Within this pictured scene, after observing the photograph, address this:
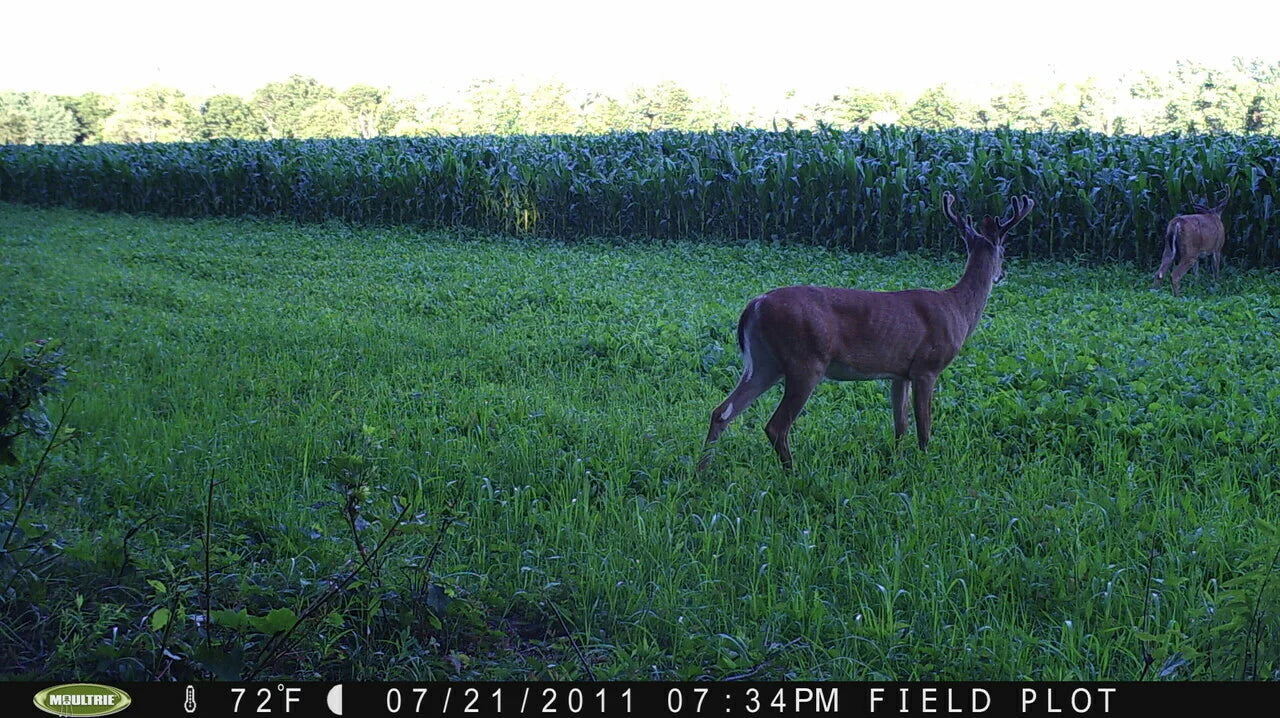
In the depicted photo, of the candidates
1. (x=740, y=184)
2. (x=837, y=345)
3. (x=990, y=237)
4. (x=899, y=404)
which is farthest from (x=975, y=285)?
(x=740, y=184)

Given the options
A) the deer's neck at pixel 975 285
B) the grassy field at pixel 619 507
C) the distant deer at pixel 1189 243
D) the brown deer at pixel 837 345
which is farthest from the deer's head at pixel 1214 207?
the brown deer at pixel 837 345

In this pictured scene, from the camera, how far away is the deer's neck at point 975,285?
711cm

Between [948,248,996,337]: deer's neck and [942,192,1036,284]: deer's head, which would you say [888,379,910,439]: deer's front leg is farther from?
[942,192,1036,284]: deer's head

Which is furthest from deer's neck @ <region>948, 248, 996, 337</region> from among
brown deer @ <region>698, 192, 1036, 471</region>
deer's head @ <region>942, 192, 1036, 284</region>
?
brown deer @ <region>698, 192, 1036, 471</region>

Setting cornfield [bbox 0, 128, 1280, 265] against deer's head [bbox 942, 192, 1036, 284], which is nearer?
deer's head [bbox 942, 192, 1036, 284]

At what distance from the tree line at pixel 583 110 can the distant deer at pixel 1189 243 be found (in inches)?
1608

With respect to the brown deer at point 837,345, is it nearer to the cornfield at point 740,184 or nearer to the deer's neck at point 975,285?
the deer's neck at point 975,285

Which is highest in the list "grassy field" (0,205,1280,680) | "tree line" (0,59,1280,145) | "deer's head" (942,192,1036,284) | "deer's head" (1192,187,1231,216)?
"tree line" (0,59,1280,145)

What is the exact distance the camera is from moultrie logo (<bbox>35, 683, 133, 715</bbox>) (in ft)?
9.46

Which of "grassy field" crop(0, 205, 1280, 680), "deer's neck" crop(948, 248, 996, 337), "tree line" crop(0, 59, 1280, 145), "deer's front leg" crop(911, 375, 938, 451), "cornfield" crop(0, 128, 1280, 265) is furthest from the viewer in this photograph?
"tree line" crop(0, 59, 1280, 145)

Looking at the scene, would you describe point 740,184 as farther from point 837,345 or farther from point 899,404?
point 837,345

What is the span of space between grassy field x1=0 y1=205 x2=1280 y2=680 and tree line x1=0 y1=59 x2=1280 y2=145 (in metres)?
46.5

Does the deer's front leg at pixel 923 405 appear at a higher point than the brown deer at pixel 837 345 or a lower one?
lower

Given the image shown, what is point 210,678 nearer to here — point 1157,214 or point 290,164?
point 1157,214
